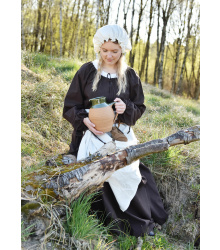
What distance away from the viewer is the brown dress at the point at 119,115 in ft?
7.00

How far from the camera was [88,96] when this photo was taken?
218 cm

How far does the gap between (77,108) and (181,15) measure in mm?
3760

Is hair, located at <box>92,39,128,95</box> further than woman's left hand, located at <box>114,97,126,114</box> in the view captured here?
Yes

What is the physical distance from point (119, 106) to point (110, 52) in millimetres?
417

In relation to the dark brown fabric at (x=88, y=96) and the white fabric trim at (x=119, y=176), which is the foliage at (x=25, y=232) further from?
the dark brown fabric at (x=88, y=96)

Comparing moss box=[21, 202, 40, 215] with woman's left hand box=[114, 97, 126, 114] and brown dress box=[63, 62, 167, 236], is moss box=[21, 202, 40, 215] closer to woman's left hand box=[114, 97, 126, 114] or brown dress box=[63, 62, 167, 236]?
brown dress box=[63, 62, 167, 236]

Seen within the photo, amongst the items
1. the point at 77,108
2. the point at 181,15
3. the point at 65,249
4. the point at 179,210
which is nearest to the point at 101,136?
the point at 77,108

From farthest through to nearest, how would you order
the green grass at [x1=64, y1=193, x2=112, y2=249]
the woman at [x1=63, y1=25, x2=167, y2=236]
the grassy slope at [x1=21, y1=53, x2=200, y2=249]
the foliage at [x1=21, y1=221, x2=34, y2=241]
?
the grassy slope at [x1=21, y1=53, x2=200, y2=249] → the woman at [x1=63, y1=25, x2=167, y2=236] → the green grass at [x1=64, y1=193, x2=112, y2=249] → the foliage at [x1=21, y1=221, x2=34, y2=241]

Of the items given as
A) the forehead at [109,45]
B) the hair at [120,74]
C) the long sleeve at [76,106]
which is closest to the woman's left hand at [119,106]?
the hair at [120,74]

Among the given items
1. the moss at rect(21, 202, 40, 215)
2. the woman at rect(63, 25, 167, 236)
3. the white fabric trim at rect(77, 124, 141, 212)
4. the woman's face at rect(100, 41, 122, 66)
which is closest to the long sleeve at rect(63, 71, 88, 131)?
the woman at rect(63, 25, 167, 236)

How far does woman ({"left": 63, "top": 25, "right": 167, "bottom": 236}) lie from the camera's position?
2078 mm

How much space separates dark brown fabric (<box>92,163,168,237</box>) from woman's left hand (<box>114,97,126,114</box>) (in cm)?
58

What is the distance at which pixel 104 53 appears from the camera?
80.8 inches
